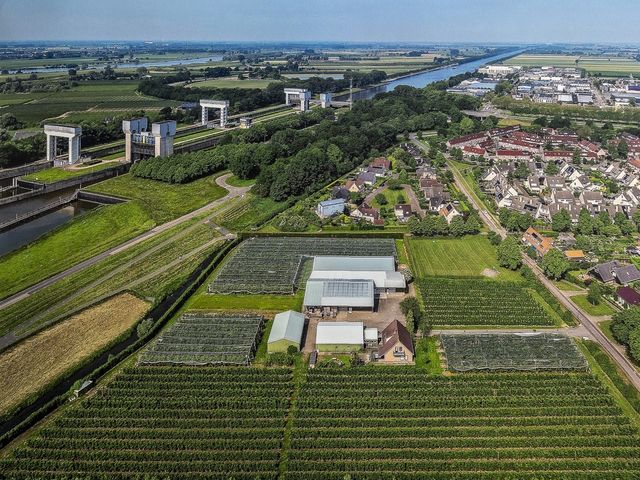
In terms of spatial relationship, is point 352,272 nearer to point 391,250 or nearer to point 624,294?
point 391,250

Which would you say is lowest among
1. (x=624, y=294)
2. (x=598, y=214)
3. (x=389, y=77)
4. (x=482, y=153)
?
(x=624, y=294)

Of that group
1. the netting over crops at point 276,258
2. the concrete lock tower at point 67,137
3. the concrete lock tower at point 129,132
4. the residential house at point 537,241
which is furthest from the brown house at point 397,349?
the concrete lock tower at point 67,137

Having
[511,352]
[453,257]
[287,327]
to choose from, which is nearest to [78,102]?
[453,257]

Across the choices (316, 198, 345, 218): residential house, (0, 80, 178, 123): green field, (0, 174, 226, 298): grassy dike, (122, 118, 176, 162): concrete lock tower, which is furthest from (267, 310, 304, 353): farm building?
A: (0, 80, 178, 123): green field

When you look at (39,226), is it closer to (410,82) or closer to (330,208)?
(330,208)

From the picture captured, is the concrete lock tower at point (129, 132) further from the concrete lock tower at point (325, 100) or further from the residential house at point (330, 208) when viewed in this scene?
the concrete lock tower at point (325, 100)

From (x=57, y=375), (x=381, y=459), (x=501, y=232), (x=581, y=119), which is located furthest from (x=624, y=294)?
(x=581, y=119)

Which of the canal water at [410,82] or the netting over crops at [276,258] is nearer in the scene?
the netting over crops at [276,258]
